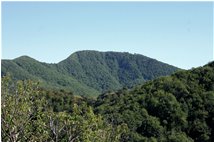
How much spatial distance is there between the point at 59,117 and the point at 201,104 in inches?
2106

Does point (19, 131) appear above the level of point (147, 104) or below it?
above

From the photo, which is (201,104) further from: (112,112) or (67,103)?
(67,103)

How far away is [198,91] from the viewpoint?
72938mm

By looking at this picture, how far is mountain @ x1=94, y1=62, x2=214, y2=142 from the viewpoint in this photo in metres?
64.8

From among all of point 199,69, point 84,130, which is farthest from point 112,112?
point 84,130

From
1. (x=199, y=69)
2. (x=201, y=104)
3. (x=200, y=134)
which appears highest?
(x=199, y=69)

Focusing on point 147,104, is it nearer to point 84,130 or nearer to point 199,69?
point 199,69

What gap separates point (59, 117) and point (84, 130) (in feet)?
4.85

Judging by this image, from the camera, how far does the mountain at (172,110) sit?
213 feet

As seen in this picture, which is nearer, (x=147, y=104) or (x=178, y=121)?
(x=178, y=121)

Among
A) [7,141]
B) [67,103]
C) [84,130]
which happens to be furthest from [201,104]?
[7,141]

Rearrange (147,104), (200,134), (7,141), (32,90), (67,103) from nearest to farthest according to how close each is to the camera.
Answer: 1. (7,141)
2. (32,90)
3. (200,134)
4. (147,104)
5. (67,103)

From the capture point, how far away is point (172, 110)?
69.1 meters

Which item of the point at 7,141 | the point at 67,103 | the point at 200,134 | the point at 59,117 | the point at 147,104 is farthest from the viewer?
the point at 67,103
